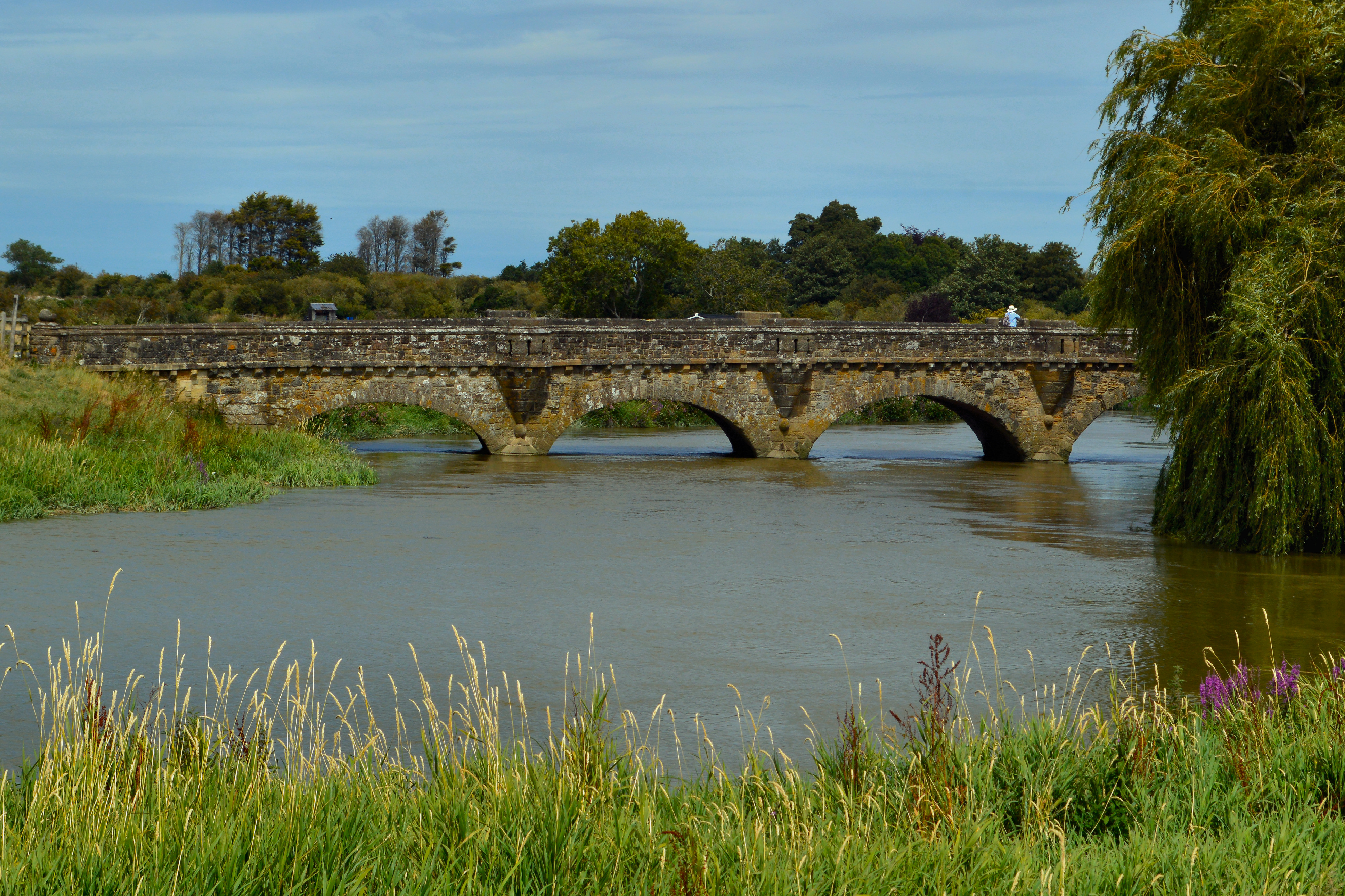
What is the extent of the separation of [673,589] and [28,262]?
241 feet

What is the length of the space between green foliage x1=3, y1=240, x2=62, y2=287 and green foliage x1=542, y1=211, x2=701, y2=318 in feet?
96.9

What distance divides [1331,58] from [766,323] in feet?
52.9

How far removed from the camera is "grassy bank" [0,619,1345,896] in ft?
14.2

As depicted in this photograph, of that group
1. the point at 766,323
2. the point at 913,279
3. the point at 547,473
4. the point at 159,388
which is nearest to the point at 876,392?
the point at 766,323

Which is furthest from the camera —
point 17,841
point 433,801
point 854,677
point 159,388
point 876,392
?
point 876,392

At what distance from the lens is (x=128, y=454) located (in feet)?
61.7

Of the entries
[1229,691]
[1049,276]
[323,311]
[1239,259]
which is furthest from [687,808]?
[1049,276]

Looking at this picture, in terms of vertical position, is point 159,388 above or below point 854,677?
above

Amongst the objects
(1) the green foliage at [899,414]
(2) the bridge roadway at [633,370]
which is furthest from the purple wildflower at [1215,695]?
(1) the green foliage at [899,414]

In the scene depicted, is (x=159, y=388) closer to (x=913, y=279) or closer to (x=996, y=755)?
(x=996, y=755)

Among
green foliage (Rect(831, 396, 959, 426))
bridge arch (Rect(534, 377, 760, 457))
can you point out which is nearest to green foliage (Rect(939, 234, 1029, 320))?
green foliage (Rect(831, 396, 959, 426))

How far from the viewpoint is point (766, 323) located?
96.3ft

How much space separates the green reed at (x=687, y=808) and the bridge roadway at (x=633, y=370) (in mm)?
18610

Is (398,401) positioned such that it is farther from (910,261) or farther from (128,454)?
(910,261)
